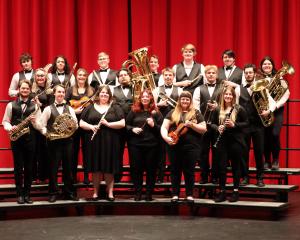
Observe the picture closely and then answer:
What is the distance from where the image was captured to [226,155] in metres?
6.91

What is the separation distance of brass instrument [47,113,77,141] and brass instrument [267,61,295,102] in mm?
2279

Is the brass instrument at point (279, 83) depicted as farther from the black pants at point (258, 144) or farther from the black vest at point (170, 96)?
the black vest at point (170, 96)

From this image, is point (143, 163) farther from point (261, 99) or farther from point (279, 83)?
point (279, 83)

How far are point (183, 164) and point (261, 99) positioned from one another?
117 cm

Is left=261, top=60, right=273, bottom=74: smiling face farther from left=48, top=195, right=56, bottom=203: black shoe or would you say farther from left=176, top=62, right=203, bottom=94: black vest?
left=48, top=195, right=56, bottom=203: black shoe

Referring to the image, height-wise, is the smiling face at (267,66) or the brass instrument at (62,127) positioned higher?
the smiling face at (267,66)

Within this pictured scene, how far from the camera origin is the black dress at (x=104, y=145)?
6.96 metres

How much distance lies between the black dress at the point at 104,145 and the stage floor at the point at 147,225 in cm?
56

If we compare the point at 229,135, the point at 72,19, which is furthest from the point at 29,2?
the point at 229,135

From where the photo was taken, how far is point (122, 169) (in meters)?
7.22

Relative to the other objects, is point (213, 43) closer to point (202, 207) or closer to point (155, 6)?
point (155, 6)

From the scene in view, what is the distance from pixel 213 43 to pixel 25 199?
12.8 ft

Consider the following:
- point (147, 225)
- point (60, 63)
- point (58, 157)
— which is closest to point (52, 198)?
point (58, 157)

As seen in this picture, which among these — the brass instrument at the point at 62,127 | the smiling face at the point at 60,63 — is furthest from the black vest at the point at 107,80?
the brass instrument at the point at 62,127
